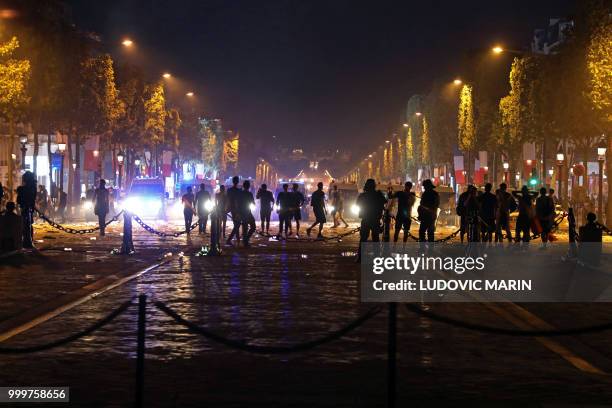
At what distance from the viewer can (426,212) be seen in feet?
88.8

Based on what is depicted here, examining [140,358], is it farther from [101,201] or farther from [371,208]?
[101,201]

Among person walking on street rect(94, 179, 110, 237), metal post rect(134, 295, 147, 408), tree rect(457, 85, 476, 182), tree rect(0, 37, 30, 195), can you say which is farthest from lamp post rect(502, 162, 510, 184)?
metal post rect(134, 295, 147, 408)

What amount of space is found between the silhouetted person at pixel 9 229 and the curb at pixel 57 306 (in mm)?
6037

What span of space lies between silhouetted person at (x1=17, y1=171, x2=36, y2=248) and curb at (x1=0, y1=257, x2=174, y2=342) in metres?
8.14

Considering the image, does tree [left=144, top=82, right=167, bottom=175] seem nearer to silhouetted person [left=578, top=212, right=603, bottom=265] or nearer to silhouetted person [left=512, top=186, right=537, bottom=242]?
silhouetted person [left=512, top=186, right=537, bottom=242]

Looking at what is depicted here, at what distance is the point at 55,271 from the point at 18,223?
16.9 feet

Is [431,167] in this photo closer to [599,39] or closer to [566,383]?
[599,39]

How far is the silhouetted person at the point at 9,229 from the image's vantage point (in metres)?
26.9

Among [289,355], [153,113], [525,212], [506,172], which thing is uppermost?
[153,113]

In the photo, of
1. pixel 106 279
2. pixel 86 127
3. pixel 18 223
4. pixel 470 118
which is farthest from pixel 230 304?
pixel 470 118

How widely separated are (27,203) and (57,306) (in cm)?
1425

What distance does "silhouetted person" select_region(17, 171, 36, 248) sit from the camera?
29.3 metres

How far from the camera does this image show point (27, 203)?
1166 inches

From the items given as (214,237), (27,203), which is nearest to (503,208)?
(214,237)
